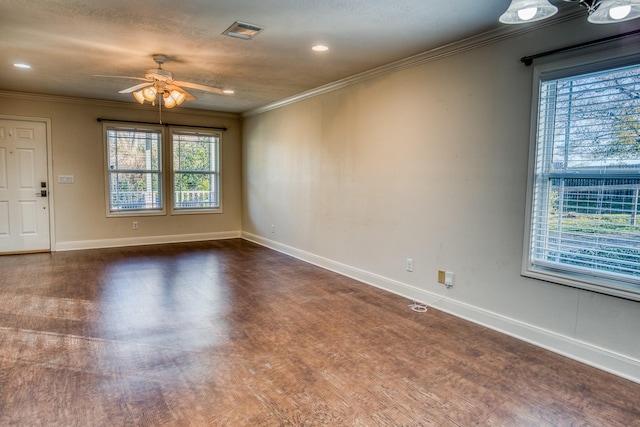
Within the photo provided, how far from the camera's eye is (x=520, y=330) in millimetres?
2977

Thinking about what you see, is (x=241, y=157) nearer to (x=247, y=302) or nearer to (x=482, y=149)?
(x=247, y=302)

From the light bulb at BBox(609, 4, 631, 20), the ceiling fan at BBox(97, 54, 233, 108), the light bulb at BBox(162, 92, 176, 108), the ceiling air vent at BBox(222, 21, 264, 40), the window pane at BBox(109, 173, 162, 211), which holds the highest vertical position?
the ceiling air vent at BBox(222, 21, 264, 40)

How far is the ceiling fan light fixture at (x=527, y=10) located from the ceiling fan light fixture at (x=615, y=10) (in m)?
0.19

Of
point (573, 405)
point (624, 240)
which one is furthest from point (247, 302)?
point (624, 240)

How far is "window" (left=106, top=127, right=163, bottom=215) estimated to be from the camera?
6.50 m

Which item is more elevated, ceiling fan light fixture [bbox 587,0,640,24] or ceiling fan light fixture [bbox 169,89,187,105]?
ceiling fan light fixture [bbox 169,89,187,105]

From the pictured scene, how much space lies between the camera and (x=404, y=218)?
13.1 feet

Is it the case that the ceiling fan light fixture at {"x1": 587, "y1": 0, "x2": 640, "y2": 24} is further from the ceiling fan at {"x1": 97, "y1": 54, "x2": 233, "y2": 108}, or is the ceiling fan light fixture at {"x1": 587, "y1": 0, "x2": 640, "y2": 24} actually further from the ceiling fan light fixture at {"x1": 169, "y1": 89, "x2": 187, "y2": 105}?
the ceiling fan light fixture at {"x1": 169, "y1": 89, "x2": 187, "y2": 105}

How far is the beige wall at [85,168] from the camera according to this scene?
599 cm

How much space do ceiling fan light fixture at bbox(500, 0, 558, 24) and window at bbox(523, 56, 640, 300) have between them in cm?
86

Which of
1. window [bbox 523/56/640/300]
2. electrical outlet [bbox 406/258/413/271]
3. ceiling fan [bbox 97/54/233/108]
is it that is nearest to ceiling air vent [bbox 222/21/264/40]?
ceiling fan [bbox 97/54/233/108]

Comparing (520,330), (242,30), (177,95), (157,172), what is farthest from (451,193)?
A: (157,172)

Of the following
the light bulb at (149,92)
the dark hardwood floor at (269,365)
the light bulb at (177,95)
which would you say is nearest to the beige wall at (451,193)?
the dark hardwood floor at (269,365)

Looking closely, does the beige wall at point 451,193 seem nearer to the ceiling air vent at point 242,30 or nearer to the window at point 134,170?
the ceiling air vent at point 242,30
